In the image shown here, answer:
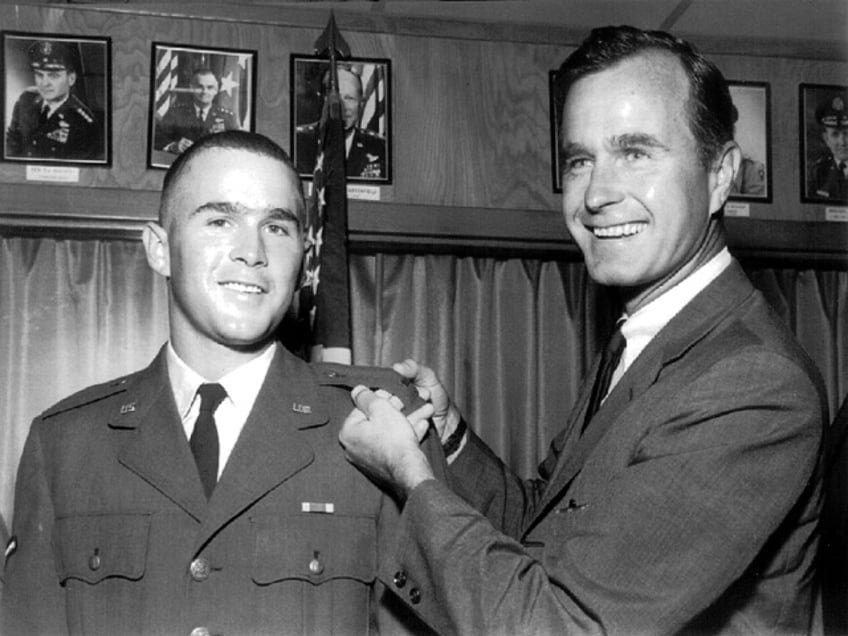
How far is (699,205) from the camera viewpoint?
2.23 m

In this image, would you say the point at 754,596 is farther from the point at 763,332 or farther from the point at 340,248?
the point at 340,248

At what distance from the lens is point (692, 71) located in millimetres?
2252

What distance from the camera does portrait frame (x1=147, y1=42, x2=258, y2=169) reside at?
3.76m

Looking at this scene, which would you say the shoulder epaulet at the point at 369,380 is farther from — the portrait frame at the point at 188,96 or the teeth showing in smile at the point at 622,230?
the portrait frame at the point at 188,96

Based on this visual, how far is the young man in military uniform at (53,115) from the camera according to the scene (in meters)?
3.70

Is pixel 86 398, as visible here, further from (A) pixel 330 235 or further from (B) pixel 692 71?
(B) pixel 692 71

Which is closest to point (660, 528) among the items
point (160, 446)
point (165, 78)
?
point (160, 446)

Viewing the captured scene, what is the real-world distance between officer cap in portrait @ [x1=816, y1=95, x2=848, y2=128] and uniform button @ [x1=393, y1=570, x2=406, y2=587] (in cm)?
299

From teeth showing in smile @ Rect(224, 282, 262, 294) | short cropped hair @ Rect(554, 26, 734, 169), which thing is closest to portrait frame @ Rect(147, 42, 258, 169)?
teeth showing in smile @ Rect(224, 282, 262, 294)

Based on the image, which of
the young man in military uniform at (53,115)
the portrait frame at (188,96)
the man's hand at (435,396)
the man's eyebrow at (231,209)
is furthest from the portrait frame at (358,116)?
the man's eyebrow at (231,209)

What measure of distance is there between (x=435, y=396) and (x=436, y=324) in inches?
51.9

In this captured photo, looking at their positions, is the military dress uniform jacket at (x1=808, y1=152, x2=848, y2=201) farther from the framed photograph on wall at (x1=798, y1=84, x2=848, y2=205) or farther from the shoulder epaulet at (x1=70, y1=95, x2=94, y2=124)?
the shoulder epaulet at (x1=70, y1=95, x2=94, y2=124)

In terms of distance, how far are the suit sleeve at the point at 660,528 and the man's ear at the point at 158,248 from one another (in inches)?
31.5

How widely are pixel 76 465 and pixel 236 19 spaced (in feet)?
7.09
